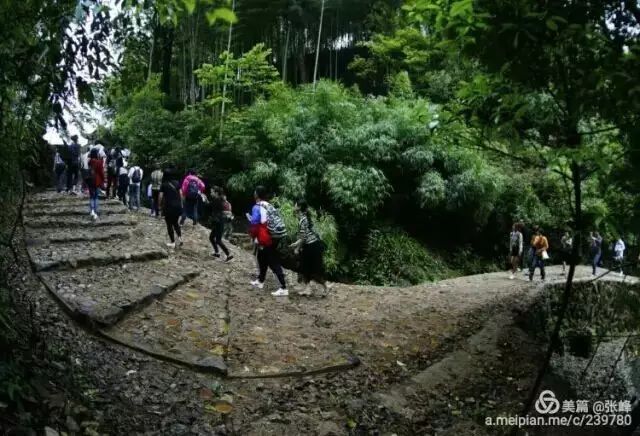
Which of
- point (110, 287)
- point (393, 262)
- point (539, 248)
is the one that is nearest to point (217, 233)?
point (110, 287)

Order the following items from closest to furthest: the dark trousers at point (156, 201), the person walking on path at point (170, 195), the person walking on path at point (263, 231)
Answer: the person walking on path at point (263, 231) < the person walking on path at point (170, 195) < the dark trousers at point (156, 201)

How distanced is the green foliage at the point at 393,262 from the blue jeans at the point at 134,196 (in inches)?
Answer: 243

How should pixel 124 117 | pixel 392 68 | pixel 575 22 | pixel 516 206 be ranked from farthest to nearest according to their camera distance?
pixel 392 68
pixel 124 117
pixel 516 206
pixel 575 22

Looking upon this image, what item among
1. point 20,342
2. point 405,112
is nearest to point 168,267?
point 20,342

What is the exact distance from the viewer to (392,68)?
865 inches

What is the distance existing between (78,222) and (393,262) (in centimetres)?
801

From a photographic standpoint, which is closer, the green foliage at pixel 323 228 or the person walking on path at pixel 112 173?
the green foliage at pixel 323 228

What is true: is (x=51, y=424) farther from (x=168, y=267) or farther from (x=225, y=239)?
(x=225, y=239)

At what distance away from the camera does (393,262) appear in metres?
13.3

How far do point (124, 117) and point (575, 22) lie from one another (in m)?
19.1

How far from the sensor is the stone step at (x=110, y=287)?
4.79 metres

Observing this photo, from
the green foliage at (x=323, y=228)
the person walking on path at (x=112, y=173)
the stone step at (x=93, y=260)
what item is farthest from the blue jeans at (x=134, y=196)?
the stone step at (x=93, y=260)

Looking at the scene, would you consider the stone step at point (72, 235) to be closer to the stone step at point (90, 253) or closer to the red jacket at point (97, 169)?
the stone step at point (90, 253)

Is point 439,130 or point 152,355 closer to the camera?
point 439,130
